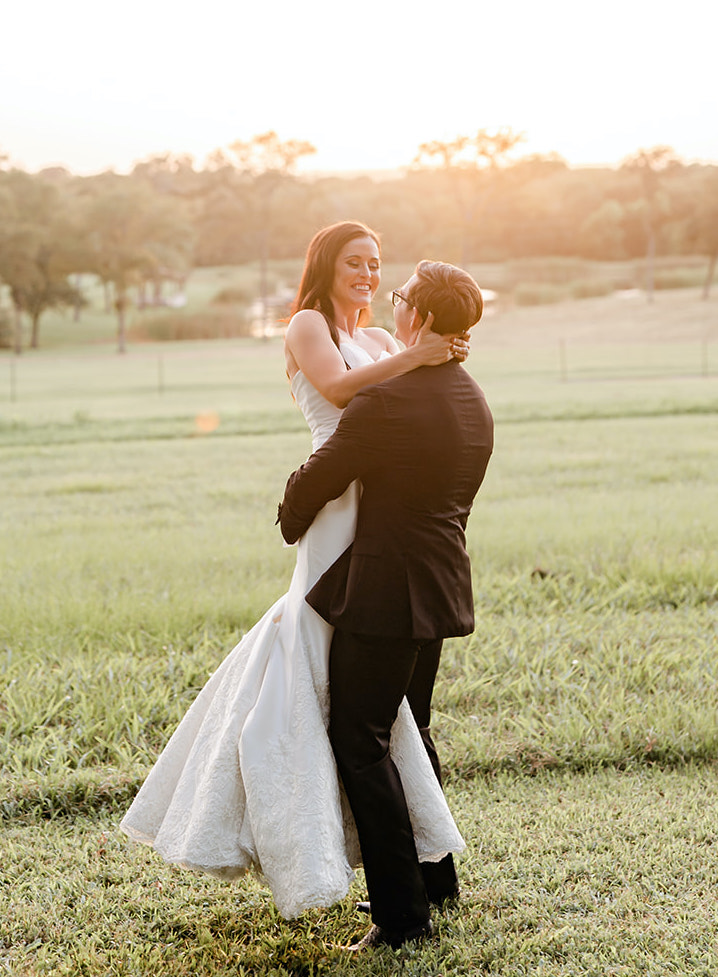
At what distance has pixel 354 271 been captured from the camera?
3.21m

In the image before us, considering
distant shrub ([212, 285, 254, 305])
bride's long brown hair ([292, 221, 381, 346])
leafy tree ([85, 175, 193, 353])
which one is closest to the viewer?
bride's long brown hair ([292, 221, 381, 346])

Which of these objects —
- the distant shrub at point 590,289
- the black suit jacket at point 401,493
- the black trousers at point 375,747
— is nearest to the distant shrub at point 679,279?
the distant shrub at point 590,289

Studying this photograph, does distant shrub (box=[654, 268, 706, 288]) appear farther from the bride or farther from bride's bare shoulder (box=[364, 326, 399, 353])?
the bride

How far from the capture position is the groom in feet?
9.68

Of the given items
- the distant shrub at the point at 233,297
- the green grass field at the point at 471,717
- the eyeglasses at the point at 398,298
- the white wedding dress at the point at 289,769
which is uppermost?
the distant shrub at the point at 233,297

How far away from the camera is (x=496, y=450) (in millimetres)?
15727

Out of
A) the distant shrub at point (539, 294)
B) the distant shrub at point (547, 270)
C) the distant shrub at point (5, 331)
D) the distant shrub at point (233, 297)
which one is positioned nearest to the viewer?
the distant shrub at point (5, 331)

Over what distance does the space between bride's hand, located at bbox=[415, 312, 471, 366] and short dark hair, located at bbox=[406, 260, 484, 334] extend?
0.06ft

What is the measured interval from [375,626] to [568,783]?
1.95 meters

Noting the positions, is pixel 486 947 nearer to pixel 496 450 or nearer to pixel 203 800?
pixel 203 800

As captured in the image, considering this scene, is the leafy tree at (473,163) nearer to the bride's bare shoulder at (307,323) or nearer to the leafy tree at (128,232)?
the leafy tree at (128,232)

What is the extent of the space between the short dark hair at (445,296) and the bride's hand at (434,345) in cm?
2

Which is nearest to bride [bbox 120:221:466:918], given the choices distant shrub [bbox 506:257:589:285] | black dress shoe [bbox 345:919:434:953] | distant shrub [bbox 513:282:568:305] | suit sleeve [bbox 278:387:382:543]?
suit sleeve [bbox 278:387:382:543]

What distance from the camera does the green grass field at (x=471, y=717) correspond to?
3.38 meters
